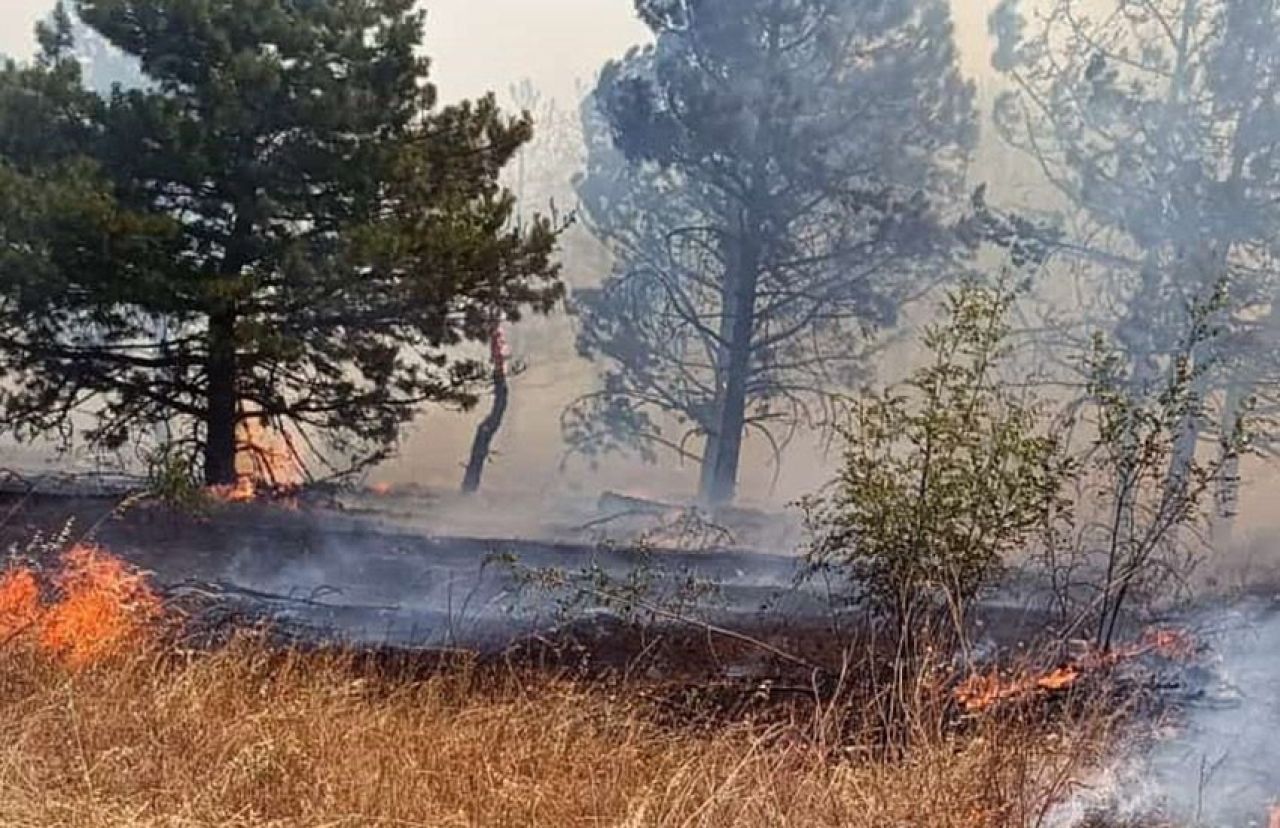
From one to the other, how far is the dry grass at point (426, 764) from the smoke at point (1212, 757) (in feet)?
1.10

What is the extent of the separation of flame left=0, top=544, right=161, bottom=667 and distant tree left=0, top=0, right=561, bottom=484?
2.00m

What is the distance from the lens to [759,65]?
50.2ft

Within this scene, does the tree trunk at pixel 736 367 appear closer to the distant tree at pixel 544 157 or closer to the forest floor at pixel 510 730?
the forest floor at pixel 510 730

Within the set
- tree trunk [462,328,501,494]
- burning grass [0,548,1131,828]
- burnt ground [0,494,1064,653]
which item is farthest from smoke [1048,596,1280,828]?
tree trunk [462,328,501,494]

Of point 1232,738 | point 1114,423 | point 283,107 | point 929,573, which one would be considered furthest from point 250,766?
point 283,107

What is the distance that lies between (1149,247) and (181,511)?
1075cm

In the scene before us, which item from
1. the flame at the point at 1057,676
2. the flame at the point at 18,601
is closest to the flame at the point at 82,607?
the flame at the point at 18,601

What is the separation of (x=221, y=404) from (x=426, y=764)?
21.4 ft

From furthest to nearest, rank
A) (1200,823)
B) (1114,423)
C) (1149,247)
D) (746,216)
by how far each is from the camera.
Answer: (746,216) < (1149,247) < (1114,423) < (1200,823)

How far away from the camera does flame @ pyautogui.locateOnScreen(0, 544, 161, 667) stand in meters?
6.32

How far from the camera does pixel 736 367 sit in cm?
1652

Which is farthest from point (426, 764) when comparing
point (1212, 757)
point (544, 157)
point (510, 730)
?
point (544, 157)

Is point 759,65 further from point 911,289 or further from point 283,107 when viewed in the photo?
point 283,107

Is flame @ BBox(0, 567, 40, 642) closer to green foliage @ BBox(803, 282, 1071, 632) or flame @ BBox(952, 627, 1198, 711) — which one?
green foliage @ BBox(803, 282, 1071, 632)
